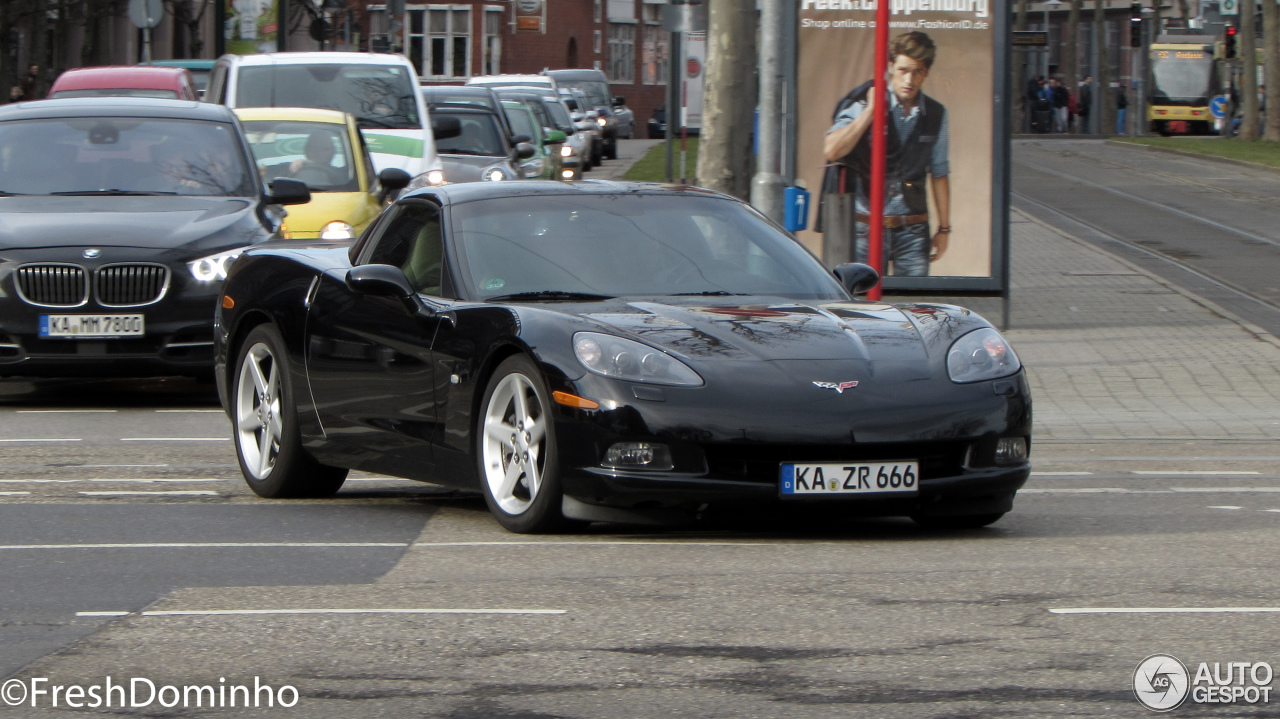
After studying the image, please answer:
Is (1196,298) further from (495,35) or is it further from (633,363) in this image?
(495,35)

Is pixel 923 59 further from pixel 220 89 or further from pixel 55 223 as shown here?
pixel 220 89

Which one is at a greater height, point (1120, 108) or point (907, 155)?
point (1120, 108)

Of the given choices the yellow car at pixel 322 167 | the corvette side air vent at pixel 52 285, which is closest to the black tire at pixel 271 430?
the corvette side air vent at pixel 52 285

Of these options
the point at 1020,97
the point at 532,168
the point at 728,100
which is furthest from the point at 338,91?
the point at 1020,97

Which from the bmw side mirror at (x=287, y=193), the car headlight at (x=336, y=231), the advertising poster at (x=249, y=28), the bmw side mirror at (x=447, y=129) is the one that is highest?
the advertising poster at (x=249, y=28)

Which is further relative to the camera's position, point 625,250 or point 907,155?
point 907,155

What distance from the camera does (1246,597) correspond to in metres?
5.75

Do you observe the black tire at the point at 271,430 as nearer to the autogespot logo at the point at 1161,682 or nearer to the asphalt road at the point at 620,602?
the asphalt road at the point at 620,602

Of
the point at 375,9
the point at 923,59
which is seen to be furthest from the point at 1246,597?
the point at 375,9

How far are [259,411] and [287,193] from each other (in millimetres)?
4238

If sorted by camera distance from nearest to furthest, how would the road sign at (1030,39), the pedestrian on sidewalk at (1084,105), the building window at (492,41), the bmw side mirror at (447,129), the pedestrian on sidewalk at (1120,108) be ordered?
the bmw side mirror at (447,129), the pedestrian on sidewalk at (1120,108), the pedestrian on sidewalk at (1084,105), the road sign at (1030,39), the building window at (492,41)

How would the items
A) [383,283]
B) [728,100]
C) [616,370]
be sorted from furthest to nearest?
[728,100]
[383,283]
[616,370]

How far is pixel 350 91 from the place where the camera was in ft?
68.2

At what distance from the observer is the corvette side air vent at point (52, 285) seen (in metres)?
11.3
